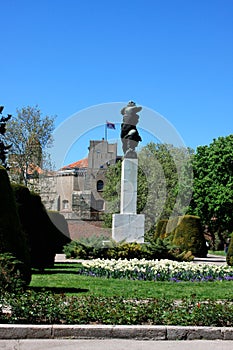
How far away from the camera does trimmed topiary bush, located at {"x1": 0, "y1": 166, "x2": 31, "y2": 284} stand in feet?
31.2

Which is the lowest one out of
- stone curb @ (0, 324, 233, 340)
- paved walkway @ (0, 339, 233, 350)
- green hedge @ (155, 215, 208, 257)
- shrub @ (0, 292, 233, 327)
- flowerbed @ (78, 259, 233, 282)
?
paved walkway @ (0, 339, 233, 350)

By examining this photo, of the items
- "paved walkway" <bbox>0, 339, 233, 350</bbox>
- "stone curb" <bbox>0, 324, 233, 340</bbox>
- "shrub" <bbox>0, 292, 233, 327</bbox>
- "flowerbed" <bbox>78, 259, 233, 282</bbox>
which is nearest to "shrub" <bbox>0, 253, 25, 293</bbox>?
"shrub" <bbox>0, 292, 233, 327</bbox>

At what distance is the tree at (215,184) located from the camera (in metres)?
38.5

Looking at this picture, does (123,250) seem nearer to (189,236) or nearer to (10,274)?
(189,236)

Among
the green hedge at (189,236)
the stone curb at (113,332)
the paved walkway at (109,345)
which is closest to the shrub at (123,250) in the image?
the green hedge at (189,236)

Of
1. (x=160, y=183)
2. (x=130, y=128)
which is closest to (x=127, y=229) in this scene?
(x=130, y=128)

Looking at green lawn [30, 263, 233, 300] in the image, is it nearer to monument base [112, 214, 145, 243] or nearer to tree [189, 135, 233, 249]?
monument base [112, 214, 145, 243]

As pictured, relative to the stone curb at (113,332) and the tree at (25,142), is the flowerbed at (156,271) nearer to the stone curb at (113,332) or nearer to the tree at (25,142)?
the stone curb at (113,332)

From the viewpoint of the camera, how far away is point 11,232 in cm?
965

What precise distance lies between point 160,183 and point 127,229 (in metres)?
22.3

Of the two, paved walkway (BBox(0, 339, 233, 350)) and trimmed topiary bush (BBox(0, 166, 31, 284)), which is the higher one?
trimmed topiary bush (BBox(0, 166, 31, 284))

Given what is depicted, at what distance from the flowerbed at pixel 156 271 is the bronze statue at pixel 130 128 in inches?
290

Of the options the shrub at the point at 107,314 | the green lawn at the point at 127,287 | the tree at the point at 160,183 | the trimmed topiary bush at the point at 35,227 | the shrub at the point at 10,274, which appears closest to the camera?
the shrub at the point at 107,314

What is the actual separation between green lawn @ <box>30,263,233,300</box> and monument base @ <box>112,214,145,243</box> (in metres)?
7.28
